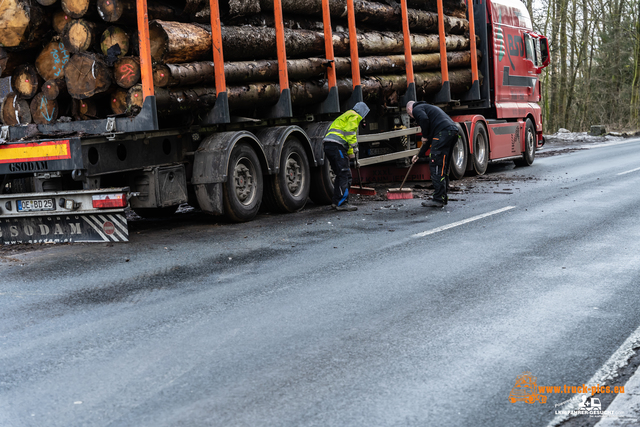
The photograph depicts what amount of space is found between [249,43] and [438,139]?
3.34m

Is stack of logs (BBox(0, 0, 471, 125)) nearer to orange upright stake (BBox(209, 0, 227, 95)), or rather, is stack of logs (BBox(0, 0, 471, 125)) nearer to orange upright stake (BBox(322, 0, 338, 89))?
orange upright stake (BBox(209, 0, 227, 95))

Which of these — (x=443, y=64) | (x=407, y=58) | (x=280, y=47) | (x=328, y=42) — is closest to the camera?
(x=280, y=47)

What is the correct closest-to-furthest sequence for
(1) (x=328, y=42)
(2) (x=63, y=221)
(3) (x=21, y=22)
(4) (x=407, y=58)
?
(2) (x=63, y=221) → (3) (x=21, y=22) → (1) (x=328, y=42) → (4) (x=407, y=58)

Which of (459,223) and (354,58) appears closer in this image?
(459,223)

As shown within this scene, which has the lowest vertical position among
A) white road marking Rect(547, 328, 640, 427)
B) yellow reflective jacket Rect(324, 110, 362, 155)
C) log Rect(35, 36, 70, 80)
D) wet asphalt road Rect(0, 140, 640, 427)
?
white road marking Rect(547, 328, 640, 427)

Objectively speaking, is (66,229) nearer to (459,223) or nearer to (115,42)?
(115,42)

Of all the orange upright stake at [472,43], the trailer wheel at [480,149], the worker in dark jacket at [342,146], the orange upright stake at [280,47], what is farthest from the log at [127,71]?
the orange upright stake at [472,43]

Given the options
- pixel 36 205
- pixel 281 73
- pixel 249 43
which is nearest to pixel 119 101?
pixel 36 205

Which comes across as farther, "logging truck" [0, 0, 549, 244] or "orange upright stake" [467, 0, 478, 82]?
"orange upright stake" [467, 0, 478, 82]

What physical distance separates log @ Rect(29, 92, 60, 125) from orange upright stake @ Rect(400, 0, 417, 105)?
677cm

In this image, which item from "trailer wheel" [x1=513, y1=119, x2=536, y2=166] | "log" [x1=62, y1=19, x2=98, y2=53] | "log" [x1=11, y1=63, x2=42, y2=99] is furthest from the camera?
"trailer wheel" [x1=513, y1=119, x2=536, y2=166]

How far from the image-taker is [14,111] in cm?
873

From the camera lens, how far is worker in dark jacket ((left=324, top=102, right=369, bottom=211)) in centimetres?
1020

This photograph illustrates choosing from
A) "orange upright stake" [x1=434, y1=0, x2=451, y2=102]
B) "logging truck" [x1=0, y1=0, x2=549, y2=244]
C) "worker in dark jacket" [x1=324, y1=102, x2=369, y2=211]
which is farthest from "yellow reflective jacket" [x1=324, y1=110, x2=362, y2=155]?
"orange upright stake" [x1=434, y1=0, x2=451, y2=102]
